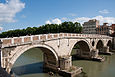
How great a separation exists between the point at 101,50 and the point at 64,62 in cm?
1765

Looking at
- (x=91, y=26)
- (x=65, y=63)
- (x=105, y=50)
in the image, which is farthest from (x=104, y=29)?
(x=65, y=63)

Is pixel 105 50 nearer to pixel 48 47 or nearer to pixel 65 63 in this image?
pixel 65 63

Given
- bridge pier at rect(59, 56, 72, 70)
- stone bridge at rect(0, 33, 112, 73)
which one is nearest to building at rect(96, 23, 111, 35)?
stone bridge at rect(0, 33, 112, 73)

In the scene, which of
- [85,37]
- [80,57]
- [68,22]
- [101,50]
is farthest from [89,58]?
[68,22]

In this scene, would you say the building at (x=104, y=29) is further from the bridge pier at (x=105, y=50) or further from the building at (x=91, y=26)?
the bridge pier at (x=105, y=50)

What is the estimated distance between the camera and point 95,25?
49.1m

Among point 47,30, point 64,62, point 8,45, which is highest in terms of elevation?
point 47,30

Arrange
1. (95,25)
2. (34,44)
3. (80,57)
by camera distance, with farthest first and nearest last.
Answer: (95,25)
(80,57)
(34,44)

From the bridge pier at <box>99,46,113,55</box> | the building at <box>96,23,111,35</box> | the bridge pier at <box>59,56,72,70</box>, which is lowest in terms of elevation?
the bridge pier at <box>59,56,72,70</box>

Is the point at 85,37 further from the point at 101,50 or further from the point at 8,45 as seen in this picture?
the point at 8,45

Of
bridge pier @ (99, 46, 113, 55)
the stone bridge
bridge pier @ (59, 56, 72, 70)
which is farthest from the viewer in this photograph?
bridge pier @ (99, 46, 113, 55)

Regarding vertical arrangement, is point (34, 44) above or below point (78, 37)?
below

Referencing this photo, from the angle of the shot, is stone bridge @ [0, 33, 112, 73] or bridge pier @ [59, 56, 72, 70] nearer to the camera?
stone bridge @ [0, 33, 112, 73]

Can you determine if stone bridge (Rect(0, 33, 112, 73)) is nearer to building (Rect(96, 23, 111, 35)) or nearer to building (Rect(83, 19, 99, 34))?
building (Rect(96, 23, 111, 35))
